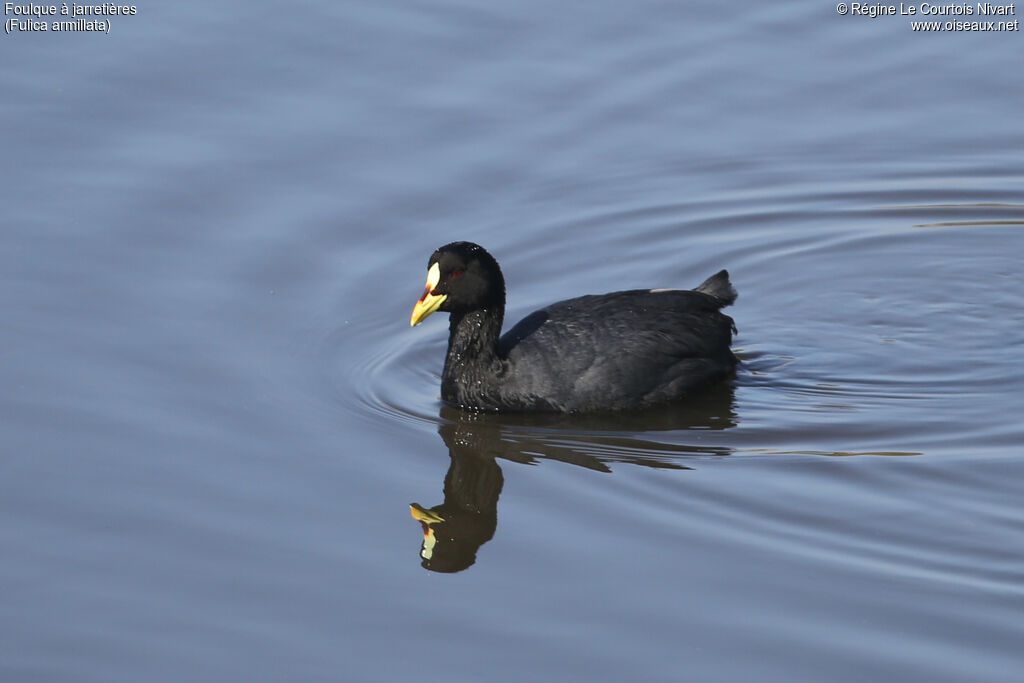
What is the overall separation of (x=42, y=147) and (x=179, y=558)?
4746 mm

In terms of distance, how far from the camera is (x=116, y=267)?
8.84 metres

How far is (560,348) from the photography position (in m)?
7.88

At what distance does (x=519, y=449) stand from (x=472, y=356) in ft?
2.41

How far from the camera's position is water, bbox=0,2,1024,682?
5656 millimetres

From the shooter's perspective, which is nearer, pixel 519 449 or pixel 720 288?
pixel 519 449

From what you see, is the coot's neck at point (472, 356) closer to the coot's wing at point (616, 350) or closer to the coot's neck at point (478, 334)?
the coot's neck at point (478, 334)

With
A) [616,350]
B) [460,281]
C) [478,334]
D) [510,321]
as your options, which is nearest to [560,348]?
[616,350]

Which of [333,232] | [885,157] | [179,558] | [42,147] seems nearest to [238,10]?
[42,147]

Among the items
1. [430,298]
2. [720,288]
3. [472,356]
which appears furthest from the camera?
[720,288]

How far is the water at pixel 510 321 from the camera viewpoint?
5.66m

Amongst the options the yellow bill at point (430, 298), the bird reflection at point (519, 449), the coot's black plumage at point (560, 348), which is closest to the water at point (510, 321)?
the bird reflection at point (519, 449)

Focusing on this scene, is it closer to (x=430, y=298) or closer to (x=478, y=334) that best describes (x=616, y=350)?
(x=478, y=334)

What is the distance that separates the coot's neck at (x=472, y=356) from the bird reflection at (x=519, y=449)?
0.11 m

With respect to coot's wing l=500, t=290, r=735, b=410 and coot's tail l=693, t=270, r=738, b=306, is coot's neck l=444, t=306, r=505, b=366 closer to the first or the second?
coot's wing l=500, t=290, r=735, b=410
